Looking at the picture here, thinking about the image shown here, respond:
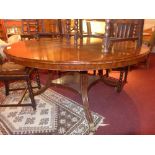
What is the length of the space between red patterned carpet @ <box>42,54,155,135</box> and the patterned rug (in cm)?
15

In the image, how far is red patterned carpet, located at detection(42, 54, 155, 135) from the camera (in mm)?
1805

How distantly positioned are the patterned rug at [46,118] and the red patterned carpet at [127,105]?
0.15m

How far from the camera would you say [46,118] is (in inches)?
77.5

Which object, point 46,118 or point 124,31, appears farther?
point 46,118

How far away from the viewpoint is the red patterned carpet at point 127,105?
1.80 m

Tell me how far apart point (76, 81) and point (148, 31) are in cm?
328

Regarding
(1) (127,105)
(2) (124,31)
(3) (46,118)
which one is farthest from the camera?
(1) (127,105)

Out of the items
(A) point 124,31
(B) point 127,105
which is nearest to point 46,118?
(B) point 127,105

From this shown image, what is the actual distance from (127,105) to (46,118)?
1040 mm

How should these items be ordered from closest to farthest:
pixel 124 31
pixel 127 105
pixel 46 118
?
1. pixel 124 31
2. pixel 46 118
3. pixel 127 105

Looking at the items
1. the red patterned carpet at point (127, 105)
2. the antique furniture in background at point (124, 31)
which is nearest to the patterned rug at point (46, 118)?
the red patterned carpet at point (127, 105)

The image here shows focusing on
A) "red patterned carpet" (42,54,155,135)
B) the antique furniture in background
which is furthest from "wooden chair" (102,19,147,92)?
"red patterned carpet" (42,54,155,135)

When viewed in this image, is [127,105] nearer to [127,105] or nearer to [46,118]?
[127,105]

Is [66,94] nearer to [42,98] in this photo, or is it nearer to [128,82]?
[42,98]
